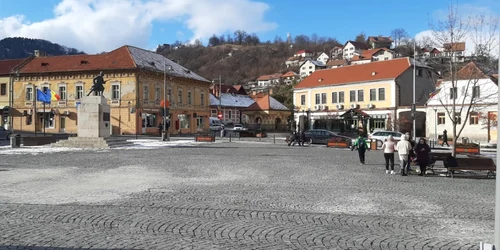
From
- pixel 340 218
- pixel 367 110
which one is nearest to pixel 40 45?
pixel 367 110

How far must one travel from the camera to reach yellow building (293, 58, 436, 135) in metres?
53.6

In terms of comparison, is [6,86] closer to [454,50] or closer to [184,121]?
[184,121]

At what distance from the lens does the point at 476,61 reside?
1831 centimetres

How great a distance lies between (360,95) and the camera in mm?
57594

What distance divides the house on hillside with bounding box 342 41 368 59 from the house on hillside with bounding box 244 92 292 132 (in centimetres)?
9631

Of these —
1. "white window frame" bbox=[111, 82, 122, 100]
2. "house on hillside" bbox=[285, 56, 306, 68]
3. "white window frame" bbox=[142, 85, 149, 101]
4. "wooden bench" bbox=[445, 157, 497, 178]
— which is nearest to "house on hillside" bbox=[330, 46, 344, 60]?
"house on hillside" bbox=[285, 56, 306, 68]

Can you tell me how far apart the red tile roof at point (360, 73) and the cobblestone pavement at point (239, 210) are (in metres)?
42.5

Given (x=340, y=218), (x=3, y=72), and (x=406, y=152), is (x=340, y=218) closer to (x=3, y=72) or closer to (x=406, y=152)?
(x=406, y=152)

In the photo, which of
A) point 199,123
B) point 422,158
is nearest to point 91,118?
point 422,158

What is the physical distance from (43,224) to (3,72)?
2319 inches

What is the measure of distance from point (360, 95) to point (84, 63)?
118 feet

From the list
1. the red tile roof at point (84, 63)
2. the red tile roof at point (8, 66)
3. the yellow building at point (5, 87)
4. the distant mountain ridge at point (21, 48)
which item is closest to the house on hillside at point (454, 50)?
the red tile roof at point (84, 63)

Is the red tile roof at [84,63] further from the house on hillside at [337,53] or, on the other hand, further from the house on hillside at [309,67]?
the house on hillside at [337,53]

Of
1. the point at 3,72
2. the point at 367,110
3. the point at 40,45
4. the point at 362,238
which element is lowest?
the point at 362,238
